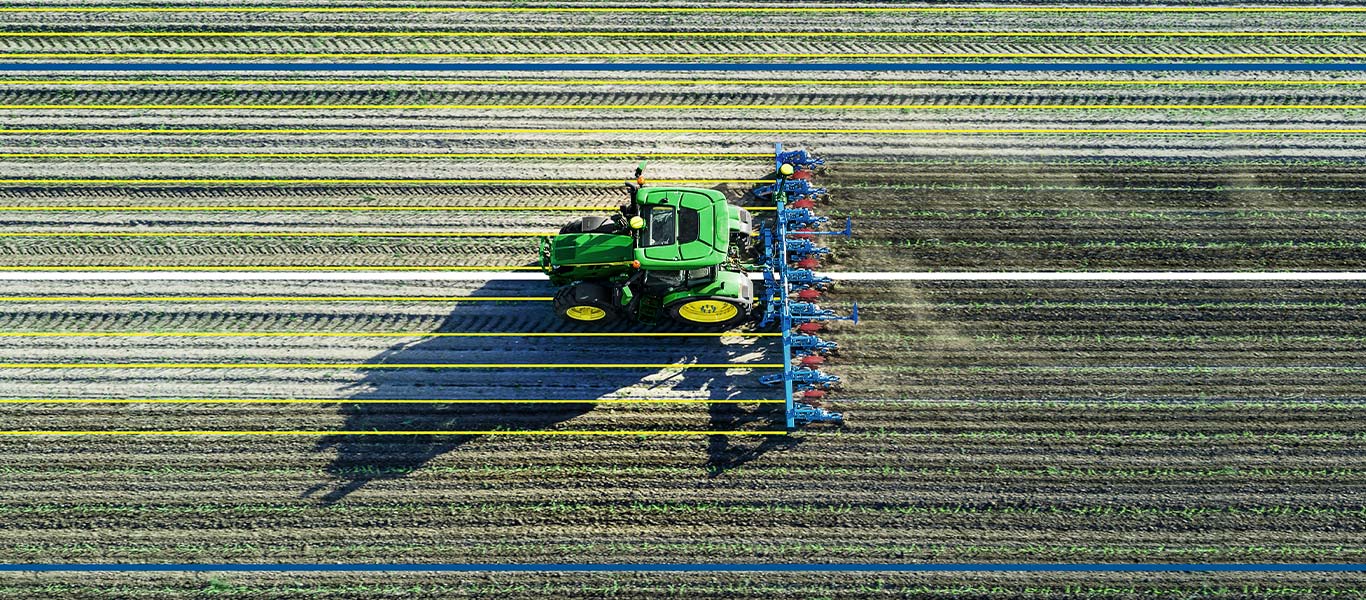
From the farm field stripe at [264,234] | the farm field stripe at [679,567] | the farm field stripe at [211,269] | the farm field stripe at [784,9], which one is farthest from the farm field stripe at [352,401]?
the farm field stripe at [784,9]

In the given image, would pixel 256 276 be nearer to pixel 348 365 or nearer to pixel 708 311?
pixel 348 365

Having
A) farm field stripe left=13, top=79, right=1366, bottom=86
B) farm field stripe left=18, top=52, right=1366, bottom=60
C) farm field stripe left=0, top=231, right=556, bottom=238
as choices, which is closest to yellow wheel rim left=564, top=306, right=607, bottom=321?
farm field stripe left=0, top=231, right=556, bottom=238

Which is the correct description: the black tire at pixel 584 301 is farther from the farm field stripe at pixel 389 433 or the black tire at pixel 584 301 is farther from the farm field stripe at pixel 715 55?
the farm field stripe at pixel 715 55

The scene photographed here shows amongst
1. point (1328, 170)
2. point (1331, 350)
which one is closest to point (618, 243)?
point (1331, 350)

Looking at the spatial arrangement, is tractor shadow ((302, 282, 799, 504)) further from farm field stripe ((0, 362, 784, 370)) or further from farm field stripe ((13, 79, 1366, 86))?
farm field stripe ((13, 79, 1366, 86))

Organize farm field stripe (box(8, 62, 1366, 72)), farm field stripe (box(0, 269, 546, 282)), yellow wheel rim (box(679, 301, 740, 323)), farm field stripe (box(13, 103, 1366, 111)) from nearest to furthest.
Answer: yellow wheel rim (box(679, 301, 740, 323)) → farm field stripe (box(0, 269, 546, 282)) → farm field stripe (box(13, 103, 1366, 111)) → farm field stripe (box(8, 62, 1366, 72))

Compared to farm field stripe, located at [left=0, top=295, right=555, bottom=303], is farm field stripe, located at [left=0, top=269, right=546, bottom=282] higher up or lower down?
higher up

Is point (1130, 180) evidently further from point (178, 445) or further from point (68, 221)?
point (68, 221)

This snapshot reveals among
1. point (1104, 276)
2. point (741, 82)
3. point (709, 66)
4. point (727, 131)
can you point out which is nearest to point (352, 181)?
point (727, 131)
